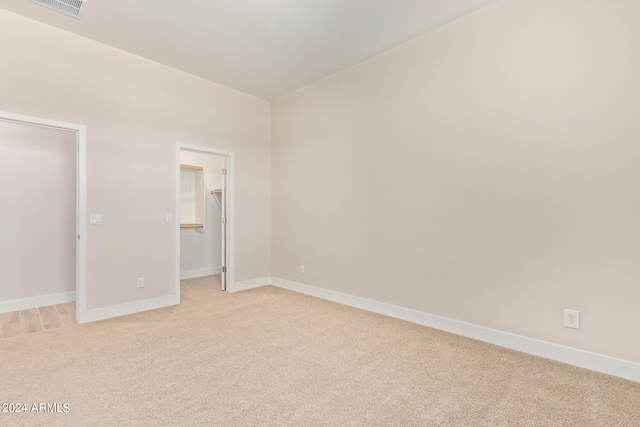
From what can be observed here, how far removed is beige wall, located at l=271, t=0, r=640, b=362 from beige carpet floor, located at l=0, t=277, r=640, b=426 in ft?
1.63

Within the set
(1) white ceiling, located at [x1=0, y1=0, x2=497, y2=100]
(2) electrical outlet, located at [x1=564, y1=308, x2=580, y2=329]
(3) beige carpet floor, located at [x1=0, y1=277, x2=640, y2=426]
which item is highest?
(1) white ceiling, located at [x1=0, y1=0, x2=497, y2=100]

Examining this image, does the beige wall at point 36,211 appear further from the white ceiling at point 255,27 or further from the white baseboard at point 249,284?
the white baseboard at point 249,284

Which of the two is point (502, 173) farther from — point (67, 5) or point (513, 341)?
point (67, 5)

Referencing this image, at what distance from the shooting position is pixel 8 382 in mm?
2084

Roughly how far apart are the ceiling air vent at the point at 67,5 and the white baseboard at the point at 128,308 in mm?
2984

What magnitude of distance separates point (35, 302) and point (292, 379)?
12.9 feet

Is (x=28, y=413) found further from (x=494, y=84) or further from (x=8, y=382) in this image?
(x=494, y=84)

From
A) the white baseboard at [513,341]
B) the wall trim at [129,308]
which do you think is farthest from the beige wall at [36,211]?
the white baseboard at [513,341]

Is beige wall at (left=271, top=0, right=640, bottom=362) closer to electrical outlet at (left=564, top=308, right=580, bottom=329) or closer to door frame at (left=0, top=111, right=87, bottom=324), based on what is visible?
electrical outlet at (left=564, top=308, right=580, bottom=329)

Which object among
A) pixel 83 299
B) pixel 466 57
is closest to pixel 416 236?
pixel 466 57

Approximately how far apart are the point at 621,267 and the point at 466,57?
2.14m

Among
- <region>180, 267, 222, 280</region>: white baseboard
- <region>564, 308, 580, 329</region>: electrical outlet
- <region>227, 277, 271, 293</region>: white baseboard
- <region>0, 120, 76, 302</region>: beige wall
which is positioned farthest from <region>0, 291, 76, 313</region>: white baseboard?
<region>564, 308, 580, 329</region>: electrical outlet

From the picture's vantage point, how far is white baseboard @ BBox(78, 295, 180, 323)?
3327 mm

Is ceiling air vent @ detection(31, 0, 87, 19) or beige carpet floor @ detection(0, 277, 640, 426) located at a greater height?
ceiling air vent @ detection(31, 0, 87, 19)
